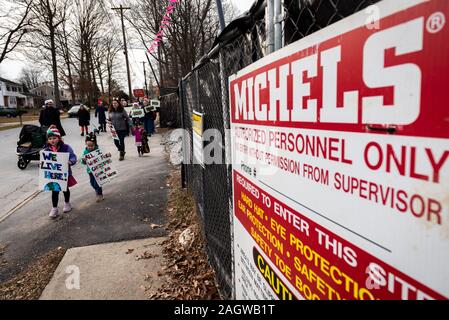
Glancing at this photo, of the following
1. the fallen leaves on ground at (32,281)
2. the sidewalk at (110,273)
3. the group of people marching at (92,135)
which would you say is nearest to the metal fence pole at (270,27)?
the sidewalk at (110,273)

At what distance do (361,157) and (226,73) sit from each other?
1.56m

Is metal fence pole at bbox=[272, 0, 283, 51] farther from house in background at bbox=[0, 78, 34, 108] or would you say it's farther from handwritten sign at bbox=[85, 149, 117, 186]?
house in background at bbox=[0, 78, 34, 108]

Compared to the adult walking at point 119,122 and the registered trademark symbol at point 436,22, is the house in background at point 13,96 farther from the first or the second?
the registered trademark symbol at point 436,22

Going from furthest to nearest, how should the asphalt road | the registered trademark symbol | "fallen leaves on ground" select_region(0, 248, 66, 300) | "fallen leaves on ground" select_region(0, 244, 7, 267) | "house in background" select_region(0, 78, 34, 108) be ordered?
"house in background" select_region(0, 78, 34, 108), the asphalt road, "fallen leaves on ground" select_region(0, 244, 7, 267), "fallen leaves on ground" select_region(0, 248, 66, 300), the registered trademark symbol

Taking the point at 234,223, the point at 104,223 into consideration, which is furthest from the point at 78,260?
the point at 234,223

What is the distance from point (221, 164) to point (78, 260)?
99.4 inches

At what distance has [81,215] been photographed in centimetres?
549

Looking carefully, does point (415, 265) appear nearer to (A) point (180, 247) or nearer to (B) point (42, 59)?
(A) point (180, 247)

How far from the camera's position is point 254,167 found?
158 centimetres

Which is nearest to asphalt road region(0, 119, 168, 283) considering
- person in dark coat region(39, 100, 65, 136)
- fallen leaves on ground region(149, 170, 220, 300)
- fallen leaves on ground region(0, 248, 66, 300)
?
fallen leaves on ground region(0, 248, 66, 300)

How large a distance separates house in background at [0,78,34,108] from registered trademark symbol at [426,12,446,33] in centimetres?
8454

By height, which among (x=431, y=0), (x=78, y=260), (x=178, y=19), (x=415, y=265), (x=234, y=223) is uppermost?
(x=178, y=19)

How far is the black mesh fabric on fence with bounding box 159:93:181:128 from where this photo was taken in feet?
58.5

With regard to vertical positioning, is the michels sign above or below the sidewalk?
above
